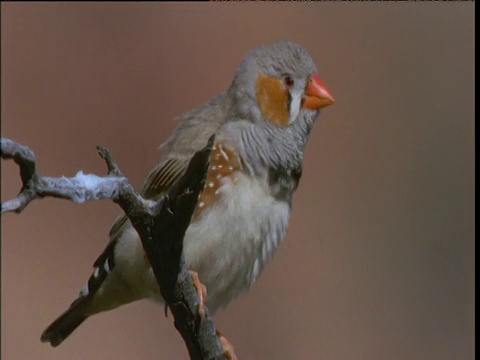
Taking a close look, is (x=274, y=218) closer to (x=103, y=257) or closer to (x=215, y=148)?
(x=215, y=148)

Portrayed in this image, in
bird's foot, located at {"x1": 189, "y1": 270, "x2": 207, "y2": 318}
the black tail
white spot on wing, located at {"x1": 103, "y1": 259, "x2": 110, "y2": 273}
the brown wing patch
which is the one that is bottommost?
bird's foot, located at {"x1": 189, "y1": 270, "x2": 207, "y2": 318}

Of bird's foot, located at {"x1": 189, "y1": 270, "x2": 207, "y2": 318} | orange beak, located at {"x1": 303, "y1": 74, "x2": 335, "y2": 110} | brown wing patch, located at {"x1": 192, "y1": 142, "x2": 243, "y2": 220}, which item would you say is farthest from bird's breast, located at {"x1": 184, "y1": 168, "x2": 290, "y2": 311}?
orange beak, located at {"x1": 303, "y1": 74, "x2": 335, "y2": 110}

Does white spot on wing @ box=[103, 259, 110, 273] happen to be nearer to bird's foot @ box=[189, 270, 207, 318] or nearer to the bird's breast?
the bird's breast

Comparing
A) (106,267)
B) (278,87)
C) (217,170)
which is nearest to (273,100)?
(278,87)

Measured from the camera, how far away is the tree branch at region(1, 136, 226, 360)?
1.42m

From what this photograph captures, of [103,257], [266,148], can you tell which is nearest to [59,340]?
[103,257]

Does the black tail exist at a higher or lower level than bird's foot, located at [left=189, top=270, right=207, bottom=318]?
higher

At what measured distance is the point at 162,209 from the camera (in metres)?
1.68

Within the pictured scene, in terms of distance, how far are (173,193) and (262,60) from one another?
926 millimetres

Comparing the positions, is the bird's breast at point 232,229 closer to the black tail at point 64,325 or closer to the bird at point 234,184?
the bird at point 234,184

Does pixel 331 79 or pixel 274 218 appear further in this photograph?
pixel 331 79

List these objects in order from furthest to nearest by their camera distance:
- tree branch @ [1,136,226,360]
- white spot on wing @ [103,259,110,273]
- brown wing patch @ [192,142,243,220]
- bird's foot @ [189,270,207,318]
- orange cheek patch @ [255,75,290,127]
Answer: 1. orange cheek patch @ [255,75,290,127]
2. white spot on wing @ [103,259,110,273]
3. brown wing patch @ [192,142,243,220]
4. bird's foot @ [189,270,207,318]
5. tree branch @ [1,136,226,360]

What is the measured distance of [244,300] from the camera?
3.11 metres

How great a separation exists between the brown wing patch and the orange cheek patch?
9.4 inches
